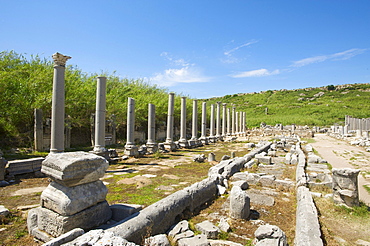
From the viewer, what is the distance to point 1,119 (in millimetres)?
13305

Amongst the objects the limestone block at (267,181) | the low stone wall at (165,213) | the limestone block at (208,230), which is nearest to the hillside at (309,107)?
the limestone block at (267,181)

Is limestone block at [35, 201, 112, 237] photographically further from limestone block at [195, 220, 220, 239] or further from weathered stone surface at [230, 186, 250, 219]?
weathered stone surface at [230, 186, 250, 219]

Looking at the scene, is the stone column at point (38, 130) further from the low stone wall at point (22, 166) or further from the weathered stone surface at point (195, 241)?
the weathered stone surface at point (195, 241)

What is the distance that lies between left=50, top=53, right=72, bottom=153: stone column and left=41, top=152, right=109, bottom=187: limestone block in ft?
18.5

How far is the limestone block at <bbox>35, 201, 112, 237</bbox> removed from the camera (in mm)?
3230

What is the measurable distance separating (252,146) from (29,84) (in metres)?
16.6

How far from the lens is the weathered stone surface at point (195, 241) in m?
3.40

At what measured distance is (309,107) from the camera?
6769 centimetres

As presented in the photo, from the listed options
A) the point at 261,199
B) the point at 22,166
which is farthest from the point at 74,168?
Result: the point at 22,166

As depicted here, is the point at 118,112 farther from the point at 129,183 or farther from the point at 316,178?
the point at 316,178

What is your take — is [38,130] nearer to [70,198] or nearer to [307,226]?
[70,198]

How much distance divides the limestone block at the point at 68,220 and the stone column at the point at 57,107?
5708mm

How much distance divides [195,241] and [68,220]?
6.17 feet

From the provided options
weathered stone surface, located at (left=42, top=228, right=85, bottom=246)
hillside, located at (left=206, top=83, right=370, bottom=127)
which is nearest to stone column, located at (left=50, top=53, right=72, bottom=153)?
weathered stone surface, located at (left=42, top=228, right=85, bottom=246)
